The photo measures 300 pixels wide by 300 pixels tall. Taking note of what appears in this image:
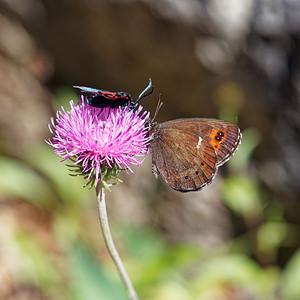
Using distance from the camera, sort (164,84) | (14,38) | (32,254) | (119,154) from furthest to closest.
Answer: (14,38)
(164,84)
(32,254)
(119,154)

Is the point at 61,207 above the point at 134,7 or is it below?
below

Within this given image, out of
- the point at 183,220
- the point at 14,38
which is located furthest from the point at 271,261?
the point at 14,38

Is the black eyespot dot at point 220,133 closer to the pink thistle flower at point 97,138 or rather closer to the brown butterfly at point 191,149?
the brown butterfly at point 191,149

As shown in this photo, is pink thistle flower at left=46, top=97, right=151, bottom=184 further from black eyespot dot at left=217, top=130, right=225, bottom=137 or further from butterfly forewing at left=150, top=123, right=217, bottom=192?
black eyespot dot at left=217, top=130, right=225, bottom=137

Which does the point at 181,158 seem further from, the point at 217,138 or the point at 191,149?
the point at 217,138

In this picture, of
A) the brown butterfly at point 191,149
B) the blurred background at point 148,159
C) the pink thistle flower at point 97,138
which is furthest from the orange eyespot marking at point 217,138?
the blurred background at point 148,159

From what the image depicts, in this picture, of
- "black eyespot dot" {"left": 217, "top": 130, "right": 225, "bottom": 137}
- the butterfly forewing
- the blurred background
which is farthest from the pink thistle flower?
the blurred background

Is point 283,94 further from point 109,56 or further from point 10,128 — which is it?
point 10,128
